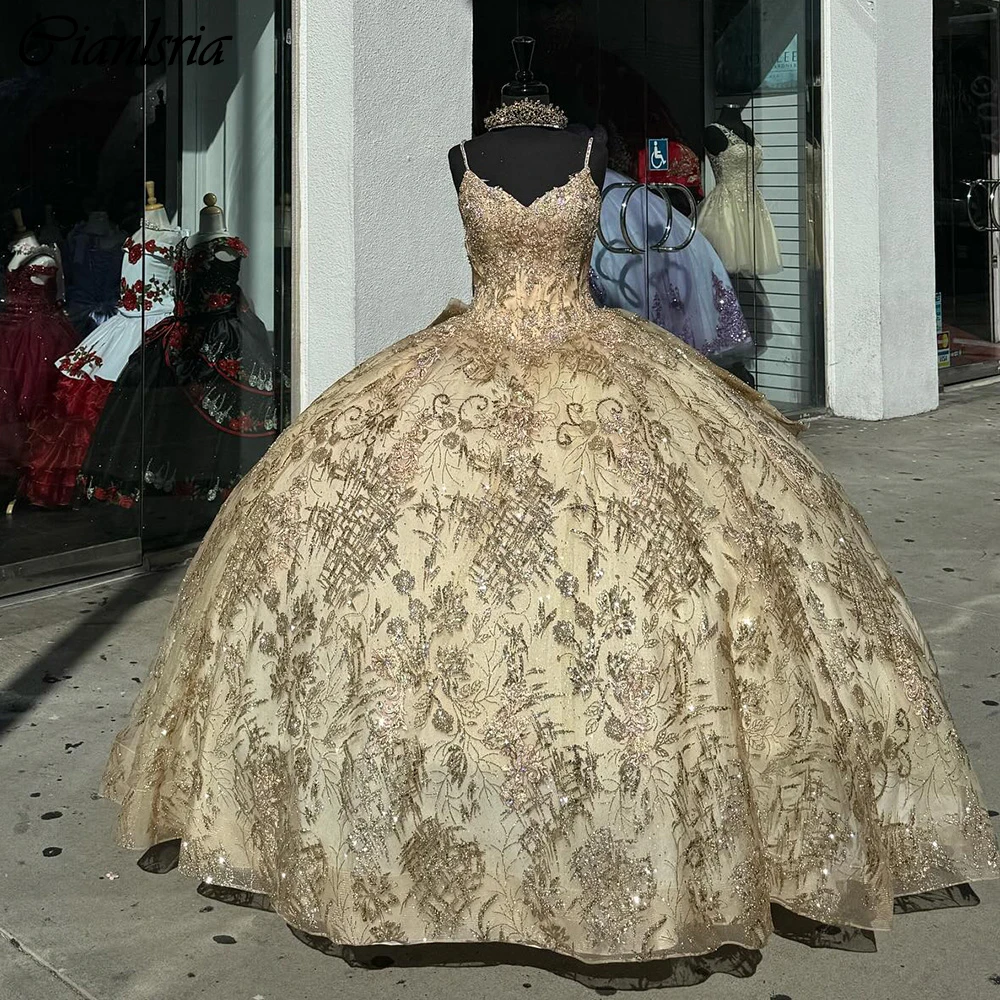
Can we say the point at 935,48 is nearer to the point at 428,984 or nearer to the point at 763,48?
the point at 763,48

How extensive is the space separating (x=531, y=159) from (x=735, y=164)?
5824 mm

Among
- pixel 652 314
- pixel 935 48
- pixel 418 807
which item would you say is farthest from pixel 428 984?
pixel 935 48

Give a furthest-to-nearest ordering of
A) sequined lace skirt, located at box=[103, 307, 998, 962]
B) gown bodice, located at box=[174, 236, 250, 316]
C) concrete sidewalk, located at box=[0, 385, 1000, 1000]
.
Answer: gown bodice, located at box=[174, 236, 250, 316], concrete sidewalk, located at box=[0, 385, 1000, 1000], sequined lace skirt, located at box=[103, 307, 998, 962]

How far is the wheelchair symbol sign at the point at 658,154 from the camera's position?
8.38 meters

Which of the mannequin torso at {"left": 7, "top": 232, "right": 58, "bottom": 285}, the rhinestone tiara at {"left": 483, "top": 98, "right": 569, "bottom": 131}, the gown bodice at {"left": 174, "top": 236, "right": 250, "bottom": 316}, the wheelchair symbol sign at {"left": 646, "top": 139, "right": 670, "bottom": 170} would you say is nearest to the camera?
the rhinestone tiara at {"left": 483, "top": 98, "right": 569, "bottom": 131}

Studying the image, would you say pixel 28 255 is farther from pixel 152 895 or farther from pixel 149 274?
pixel 152 895

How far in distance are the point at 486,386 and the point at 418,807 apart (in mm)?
874

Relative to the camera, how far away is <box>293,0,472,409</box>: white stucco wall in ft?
21.0

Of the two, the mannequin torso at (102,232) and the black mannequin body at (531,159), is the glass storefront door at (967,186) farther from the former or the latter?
the black mannequin body at (531,159)

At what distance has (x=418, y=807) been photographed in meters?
2.77

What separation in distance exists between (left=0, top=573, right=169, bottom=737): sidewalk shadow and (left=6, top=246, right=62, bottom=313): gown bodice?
1112 millimetres

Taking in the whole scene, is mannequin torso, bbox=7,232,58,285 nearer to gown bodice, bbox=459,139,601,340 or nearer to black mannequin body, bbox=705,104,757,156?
gown bodice, bbox=459,139,601,340

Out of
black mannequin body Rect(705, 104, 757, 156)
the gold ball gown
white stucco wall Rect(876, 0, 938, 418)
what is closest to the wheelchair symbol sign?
black mannequin body Rect(705, 104, 757, 156)

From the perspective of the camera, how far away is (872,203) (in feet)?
30.5
